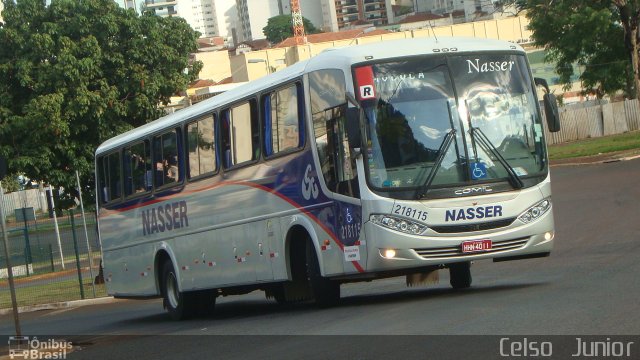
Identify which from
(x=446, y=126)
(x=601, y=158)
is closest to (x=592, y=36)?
(x=601, y=158)

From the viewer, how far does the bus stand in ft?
49.0

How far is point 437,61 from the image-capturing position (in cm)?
1547

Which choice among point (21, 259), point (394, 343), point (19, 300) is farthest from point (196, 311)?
point (21, 259)

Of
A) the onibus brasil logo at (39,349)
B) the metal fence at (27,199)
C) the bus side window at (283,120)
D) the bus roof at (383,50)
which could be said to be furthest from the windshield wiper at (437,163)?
the metal fence at (27,199)

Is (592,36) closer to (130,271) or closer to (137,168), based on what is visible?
(130,271)

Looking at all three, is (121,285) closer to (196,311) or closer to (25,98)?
(196,311)

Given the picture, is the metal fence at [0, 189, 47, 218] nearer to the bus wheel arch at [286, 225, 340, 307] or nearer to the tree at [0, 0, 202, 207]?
the tree at [0, 0, 202, 207]

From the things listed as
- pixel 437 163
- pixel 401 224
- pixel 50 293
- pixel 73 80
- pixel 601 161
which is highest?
Answer: pixel 73 80

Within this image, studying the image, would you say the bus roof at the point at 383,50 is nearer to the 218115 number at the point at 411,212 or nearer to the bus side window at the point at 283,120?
the bus side window at the point at 283,120

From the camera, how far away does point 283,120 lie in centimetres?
1655

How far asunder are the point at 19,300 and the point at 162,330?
600 inches

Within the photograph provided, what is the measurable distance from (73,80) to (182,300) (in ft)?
53.9

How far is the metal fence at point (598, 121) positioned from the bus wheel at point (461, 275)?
168 ft

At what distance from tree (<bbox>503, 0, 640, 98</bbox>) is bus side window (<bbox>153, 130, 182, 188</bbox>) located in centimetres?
3688
